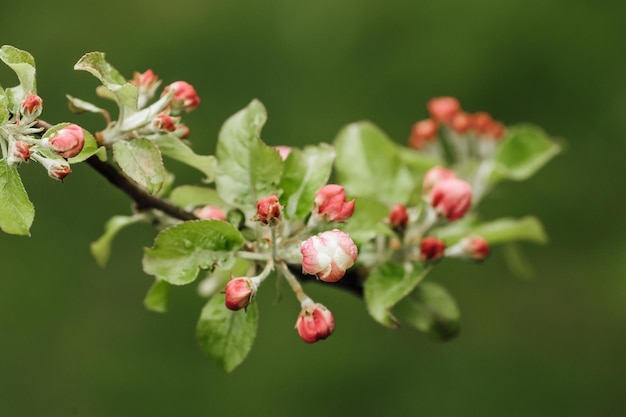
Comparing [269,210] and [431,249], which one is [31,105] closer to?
[269,210]

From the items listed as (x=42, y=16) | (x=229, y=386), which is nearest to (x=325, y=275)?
(x=229, y=386)

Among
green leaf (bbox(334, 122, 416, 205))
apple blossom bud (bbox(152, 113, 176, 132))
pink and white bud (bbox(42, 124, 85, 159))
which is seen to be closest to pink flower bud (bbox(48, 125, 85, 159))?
pink and white bud (bbox(42, 124, 85, 159))

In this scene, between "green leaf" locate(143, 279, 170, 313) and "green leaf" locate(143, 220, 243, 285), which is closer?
"green leaf" locate(143, 220, 243, 285)

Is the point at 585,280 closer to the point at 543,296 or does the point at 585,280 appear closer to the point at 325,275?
the point at 543,296

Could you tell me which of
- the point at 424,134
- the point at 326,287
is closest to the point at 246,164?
the point at 424,134

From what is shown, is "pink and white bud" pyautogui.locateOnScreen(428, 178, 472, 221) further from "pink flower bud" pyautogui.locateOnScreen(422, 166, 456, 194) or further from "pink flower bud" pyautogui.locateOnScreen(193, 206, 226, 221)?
"pink flower bud" pyautogui.locateOnScreen(193, 206, 226, 221)
